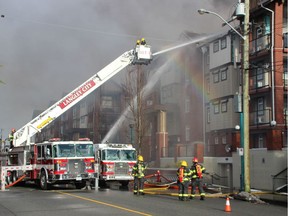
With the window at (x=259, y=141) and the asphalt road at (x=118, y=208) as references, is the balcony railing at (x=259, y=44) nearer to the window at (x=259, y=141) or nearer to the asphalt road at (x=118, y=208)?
the window at (x=259, y=141)

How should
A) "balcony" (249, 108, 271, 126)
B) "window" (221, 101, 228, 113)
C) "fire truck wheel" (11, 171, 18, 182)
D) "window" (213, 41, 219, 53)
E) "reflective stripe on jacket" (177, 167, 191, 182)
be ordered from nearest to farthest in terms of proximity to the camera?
"reflective stripe on jacket" (177, 167, 191, 182) → "fire truck wheel" (11, 171, 18, 182) → "balcony" (249, 108, 271, 126) → "window" (221, 101, 228, 113) → "window" (213, 41, 219, 53)

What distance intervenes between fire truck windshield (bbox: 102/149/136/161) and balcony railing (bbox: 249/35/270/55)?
1122 centimetres

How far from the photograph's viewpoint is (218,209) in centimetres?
1181

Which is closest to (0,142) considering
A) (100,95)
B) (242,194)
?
(242,194)

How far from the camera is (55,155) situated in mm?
18828

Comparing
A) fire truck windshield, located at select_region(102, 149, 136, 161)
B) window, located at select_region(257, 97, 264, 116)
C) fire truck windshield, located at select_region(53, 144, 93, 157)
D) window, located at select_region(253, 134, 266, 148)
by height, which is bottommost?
fire truck windshield, located at select_region(102, 149, 136, 161)

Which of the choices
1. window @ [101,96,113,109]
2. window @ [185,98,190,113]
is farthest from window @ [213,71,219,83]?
window @ [101,96,113,109]

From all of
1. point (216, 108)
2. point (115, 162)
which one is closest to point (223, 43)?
point (216, 108)

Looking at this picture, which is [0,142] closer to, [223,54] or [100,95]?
[223,54]

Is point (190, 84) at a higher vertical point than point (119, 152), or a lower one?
higher

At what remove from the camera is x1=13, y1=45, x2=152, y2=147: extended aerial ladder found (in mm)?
20938

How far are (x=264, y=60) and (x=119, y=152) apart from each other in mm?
11636

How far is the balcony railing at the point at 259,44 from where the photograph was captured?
1041 inches

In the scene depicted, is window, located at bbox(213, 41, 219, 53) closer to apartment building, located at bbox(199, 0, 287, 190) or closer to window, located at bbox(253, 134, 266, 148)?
apartment building, located at bbox(199, 0, 287, 190)
